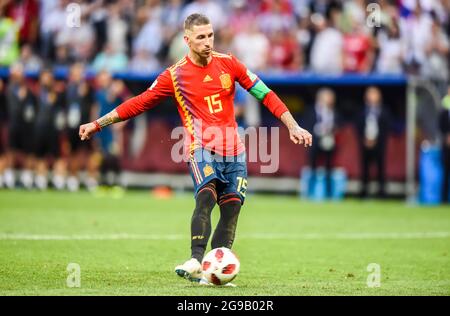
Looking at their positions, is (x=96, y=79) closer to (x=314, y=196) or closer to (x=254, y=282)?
(x=314, y=196)

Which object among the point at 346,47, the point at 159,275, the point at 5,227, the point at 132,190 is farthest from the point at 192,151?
the point at 132,190

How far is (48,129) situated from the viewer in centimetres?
2527

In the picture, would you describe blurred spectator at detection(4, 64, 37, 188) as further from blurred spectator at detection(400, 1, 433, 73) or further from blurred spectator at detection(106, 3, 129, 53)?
blurred spectator at detection(400, 1, 433, 73)

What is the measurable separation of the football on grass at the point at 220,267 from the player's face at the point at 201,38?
194 centimetres

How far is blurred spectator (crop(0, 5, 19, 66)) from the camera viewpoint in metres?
25.8

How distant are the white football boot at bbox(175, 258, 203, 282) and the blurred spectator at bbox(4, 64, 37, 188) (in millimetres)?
15999

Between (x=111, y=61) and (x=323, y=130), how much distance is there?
5731 millimetres

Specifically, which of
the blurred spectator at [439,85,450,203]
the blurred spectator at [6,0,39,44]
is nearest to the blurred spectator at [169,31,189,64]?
the blurred spectator at [6,0,39,44]

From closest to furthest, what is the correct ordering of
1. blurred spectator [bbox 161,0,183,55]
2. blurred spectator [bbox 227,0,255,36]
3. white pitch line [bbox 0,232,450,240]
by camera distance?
white pitch line [bbox 0,232,450,240] → blurred spectator [bbox 227,0,255,36] → blurred spectator [bbox 161,0,183,55]

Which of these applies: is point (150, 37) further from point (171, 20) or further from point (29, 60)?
point (29, 60)

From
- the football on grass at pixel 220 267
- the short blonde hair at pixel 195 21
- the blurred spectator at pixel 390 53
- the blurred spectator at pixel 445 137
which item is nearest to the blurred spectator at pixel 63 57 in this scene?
the blurred spectator at pixel 390 53

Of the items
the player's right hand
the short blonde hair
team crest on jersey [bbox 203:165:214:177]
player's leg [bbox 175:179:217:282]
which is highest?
the short blonde hair

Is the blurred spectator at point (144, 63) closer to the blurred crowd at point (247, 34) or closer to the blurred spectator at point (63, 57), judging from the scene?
the blurred crowd at point (247, 34)

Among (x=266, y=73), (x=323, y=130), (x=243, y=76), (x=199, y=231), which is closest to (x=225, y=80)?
(x=243, y=76)
